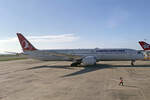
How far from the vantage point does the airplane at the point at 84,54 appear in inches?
1085

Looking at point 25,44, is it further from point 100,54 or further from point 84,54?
point 100,54

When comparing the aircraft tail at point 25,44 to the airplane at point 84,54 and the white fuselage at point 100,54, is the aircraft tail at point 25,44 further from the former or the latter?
the white fuselage at point 100,54

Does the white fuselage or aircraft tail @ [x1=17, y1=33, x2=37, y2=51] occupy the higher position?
aircraft tail @ [x1=17, y1=33, x2=37, y2=51]

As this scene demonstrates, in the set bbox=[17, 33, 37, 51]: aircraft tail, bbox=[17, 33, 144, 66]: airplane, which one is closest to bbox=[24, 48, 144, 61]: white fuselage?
bbox=[17, 33, 144, 66]: airplane

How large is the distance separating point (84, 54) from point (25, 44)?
47.1ft

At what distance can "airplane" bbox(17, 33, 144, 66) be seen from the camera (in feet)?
90.4

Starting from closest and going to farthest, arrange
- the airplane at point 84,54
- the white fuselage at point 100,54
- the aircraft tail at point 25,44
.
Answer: the airplane at point 84,54 < the white fuselage at point 100,54 < the aircraft tail at point 25,44

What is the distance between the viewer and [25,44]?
106ft

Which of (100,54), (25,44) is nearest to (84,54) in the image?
(100,54)

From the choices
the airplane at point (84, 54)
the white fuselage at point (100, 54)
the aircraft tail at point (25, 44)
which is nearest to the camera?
the airplane at point (84, 54)

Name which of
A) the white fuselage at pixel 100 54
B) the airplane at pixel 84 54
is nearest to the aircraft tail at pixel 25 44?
the airplane at pixel 84 54

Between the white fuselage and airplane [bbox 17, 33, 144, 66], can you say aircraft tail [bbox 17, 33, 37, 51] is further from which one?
the white fuselage

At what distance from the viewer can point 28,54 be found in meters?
32.1

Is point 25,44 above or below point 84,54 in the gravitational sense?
above
